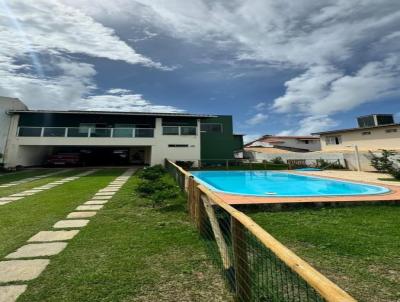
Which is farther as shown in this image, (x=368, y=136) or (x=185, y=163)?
(x=368, y=136)

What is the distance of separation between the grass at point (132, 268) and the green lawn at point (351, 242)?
5.42 feet

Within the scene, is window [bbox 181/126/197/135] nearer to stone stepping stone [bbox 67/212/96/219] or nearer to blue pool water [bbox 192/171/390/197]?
blue pool water [bbox 192/171/390/197]

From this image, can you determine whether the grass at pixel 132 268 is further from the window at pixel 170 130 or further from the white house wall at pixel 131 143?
the window at pixel 170 130

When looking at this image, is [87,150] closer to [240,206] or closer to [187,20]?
[187,20]

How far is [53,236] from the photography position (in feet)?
15.3

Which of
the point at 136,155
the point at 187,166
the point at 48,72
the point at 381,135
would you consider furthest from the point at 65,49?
the point at 381,135

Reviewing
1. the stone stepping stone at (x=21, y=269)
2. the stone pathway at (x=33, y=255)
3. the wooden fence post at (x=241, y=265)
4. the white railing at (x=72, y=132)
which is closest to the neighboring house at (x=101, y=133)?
the white railing at (x=72, y=132)

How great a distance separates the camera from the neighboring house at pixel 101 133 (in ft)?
66.1

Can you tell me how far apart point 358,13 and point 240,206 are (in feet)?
35.9

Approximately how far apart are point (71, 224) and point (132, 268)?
9.32 feet

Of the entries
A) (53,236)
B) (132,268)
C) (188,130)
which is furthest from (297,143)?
(132,268)

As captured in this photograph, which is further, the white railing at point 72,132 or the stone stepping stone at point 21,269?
the white railing at point 72,132

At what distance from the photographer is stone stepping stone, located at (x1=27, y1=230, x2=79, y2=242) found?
4.51 m

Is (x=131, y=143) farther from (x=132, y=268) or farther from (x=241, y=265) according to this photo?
(x=241, y=265)
